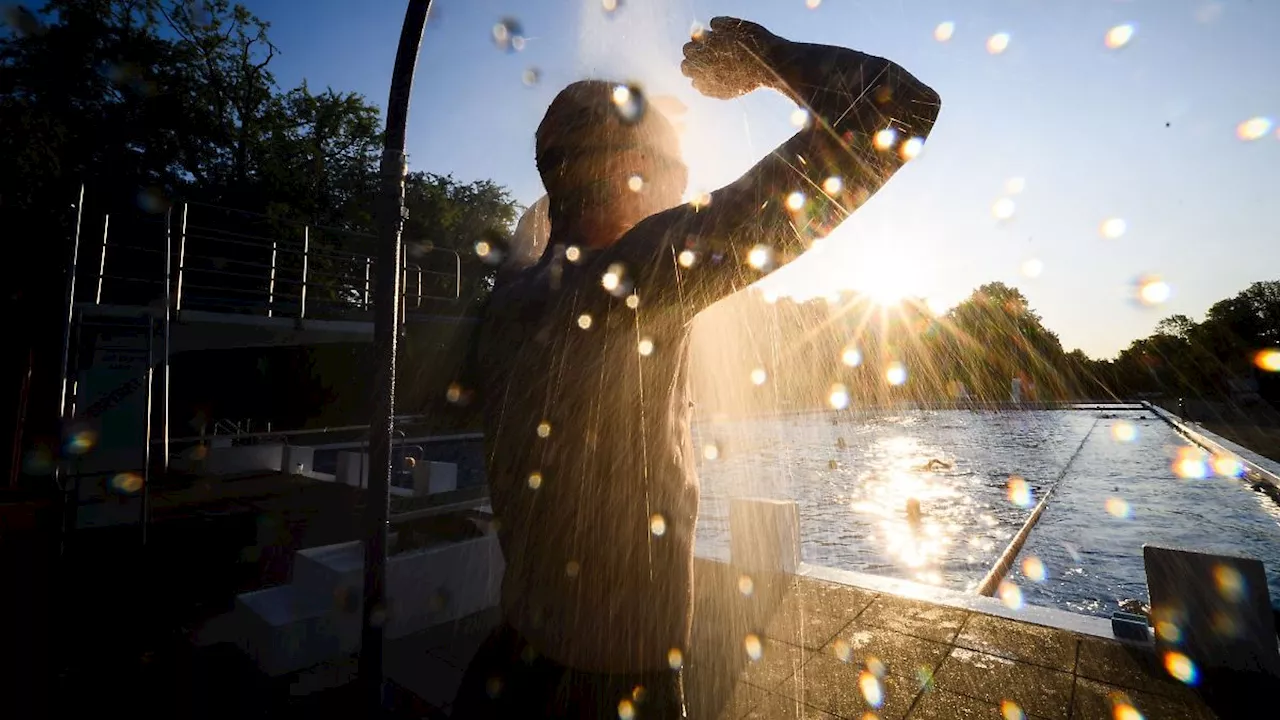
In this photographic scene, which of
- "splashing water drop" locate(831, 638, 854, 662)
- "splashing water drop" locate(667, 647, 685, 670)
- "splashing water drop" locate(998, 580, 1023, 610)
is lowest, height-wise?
"splashing water drop" locate(998, 580, 1023, 610)

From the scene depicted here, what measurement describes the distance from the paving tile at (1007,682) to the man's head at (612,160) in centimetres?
483

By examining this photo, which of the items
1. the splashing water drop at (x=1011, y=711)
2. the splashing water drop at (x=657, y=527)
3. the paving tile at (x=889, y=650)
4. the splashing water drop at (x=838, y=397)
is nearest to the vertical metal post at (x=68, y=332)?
the splashing water drop at (x=657, y=527)

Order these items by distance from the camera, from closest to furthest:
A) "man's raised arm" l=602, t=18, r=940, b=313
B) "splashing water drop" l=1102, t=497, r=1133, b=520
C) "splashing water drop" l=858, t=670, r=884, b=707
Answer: "man's raised arm" l=602, t=18, r=940, b=313, "splashing water drop" l=858, t=670, r=884, b=707, "splashing water drop" l=1102, t=497, r=1133, b=520

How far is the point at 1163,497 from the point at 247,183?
40146mm

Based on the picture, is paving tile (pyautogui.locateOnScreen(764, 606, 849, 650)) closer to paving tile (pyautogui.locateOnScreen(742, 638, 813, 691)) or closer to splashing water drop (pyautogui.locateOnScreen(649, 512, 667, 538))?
paving tile (pyautogui.locateOnScreen(742, 638, 813, 691))

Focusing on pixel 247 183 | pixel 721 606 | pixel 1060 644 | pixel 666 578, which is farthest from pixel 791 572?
pixel 247 183

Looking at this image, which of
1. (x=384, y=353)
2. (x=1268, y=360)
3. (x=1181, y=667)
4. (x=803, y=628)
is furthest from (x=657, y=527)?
(x=1268, y=360)

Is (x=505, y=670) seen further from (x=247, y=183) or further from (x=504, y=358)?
(x=247, y=183)

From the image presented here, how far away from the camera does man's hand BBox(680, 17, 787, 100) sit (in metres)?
1.16

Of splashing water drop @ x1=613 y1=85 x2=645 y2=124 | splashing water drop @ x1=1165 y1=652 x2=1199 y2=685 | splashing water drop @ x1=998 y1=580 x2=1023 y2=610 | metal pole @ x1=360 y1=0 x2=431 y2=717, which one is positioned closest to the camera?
splashing water drop @ x1=613 y1=85 x2=645 y2=124

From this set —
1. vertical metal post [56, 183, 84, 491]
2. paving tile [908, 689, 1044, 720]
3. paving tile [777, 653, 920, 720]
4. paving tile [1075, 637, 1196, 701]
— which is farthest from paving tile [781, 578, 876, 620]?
vertical metal post [56, 183, 84, 491]

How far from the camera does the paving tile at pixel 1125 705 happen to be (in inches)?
157

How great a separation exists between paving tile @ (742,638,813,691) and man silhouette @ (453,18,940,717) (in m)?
4.11

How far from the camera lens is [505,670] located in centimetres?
125
